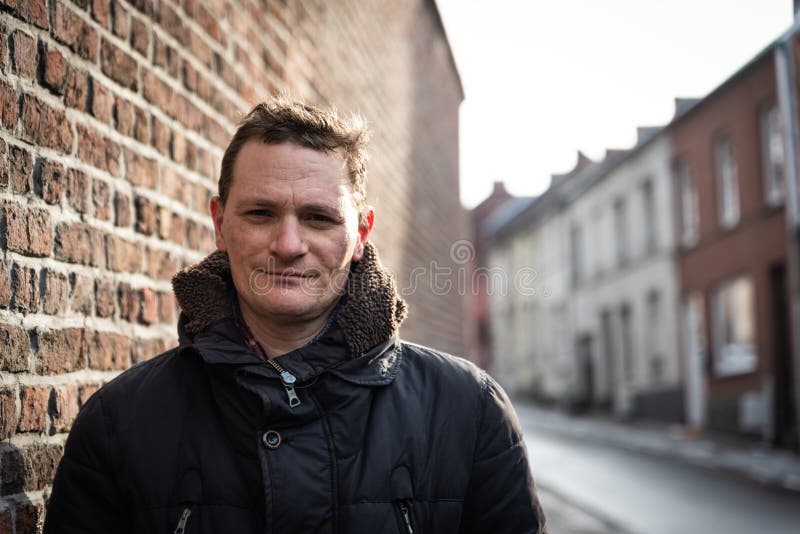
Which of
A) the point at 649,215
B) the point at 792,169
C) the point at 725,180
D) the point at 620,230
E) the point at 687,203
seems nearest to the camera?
the point at 792,169

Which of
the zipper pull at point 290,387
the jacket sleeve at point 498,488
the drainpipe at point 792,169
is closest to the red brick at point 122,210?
the zipper pull at point 290,387

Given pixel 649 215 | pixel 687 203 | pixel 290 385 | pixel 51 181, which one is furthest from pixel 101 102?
pixel 649 215

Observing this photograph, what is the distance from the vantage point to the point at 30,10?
7.57 ft

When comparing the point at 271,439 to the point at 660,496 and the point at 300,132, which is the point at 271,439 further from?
the point at 660,496

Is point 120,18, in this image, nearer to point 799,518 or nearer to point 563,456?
point 799,518

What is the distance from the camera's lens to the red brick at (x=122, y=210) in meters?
2.77

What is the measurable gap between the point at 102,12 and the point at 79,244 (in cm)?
68

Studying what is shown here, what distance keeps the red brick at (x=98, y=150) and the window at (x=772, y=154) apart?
53.4 ft

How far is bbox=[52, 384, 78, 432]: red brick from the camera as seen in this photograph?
243cm

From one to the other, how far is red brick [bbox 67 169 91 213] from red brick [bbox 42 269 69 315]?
0.66 feet

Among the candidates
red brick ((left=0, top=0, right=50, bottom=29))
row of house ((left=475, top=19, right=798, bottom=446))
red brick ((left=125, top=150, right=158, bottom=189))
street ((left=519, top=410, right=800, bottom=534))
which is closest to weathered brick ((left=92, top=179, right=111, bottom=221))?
red brick ((left=125, top=150, right=158, bottom=189))

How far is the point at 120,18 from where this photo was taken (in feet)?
9.23

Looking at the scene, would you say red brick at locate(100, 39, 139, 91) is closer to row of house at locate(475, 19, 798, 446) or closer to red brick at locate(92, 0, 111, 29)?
red brick at locate(92, 0, 111, 29)

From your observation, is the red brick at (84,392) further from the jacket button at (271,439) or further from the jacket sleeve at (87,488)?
the jacket button at (271,439)
